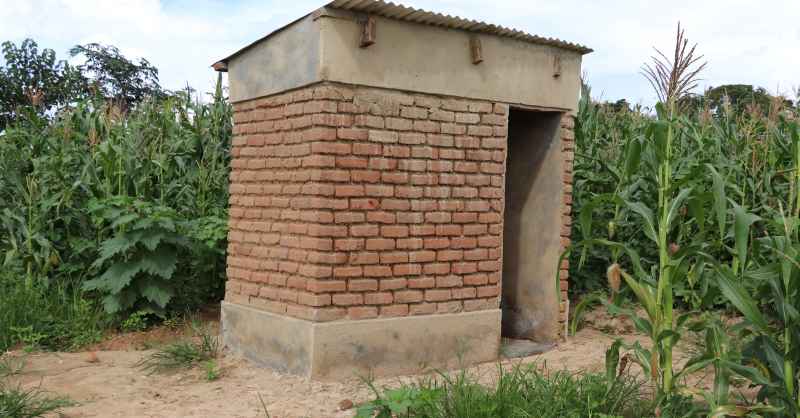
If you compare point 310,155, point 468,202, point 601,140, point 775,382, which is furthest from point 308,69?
point 601,140

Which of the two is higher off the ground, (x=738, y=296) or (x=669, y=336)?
(x=738, y=296)

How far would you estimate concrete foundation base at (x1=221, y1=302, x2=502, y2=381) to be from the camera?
5.46 meters

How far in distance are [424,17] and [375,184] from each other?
4.76 feet

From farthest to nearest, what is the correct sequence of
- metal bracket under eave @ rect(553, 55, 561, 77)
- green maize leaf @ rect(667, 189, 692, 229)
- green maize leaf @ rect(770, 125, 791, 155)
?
green maize leaf @ rect(770, 125, 791, 155) < metal bracket under eave @ rect(553, 55, 561, 77) < green maize leaf @ rect(667, 189, 692, 229)

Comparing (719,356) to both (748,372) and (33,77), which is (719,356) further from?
Result: (33,77)

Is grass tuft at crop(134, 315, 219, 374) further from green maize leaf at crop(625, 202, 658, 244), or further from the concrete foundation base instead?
green maize leaf at crop(625, 202, 658, 244)

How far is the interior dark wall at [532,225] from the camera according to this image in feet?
22.6

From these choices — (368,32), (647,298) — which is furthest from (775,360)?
(368,32)

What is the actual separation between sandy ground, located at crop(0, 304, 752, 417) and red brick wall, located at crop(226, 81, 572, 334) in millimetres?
579

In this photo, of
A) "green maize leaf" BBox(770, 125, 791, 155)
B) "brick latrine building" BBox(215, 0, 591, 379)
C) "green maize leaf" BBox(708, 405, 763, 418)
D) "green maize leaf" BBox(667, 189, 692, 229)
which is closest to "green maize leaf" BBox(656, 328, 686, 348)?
"green maize leaf" BBox(708, 405, 763, 418)

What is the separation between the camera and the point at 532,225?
705 centimetres

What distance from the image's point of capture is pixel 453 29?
5957mm

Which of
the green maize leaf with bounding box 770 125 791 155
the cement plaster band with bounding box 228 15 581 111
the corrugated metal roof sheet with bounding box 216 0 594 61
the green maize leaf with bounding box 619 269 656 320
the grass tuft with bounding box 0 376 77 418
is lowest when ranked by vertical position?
the grass tuft with bounding box 0 376 77 418

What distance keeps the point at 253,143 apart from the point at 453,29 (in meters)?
2.12
